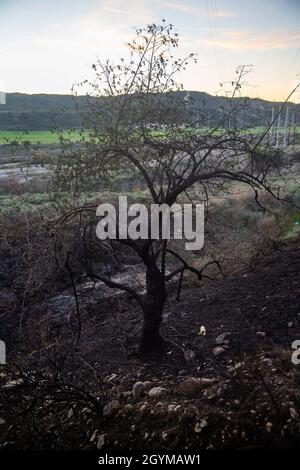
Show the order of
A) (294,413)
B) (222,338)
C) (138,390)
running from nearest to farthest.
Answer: (294,413) < (138,390) < (222,338)

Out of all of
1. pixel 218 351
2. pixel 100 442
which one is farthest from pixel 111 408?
pixel 218 351

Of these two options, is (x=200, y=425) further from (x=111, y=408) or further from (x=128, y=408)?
(x=111, y=408)

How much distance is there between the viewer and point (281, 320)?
477 centimetres

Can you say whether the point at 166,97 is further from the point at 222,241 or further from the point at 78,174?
the point at 222,241

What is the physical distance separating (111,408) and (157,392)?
1.40ft

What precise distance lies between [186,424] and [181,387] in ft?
1.67

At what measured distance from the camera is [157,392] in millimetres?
3668

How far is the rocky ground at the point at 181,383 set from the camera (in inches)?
119

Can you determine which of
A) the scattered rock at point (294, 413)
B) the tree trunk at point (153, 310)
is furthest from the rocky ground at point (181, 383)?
the tree trunk at point (153, 310)

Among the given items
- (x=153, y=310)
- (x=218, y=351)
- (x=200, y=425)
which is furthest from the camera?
(x=153, y=310)

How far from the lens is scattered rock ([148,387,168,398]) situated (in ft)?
11.9

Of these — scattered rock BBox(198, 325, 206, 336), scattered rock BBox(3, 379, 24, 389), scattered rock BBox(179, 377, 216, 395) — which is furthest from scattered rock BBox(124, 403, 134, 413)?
scattered rock BBox(198, 325, 206, 336)

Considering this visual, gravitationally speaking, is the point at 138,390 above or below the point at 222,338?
below
